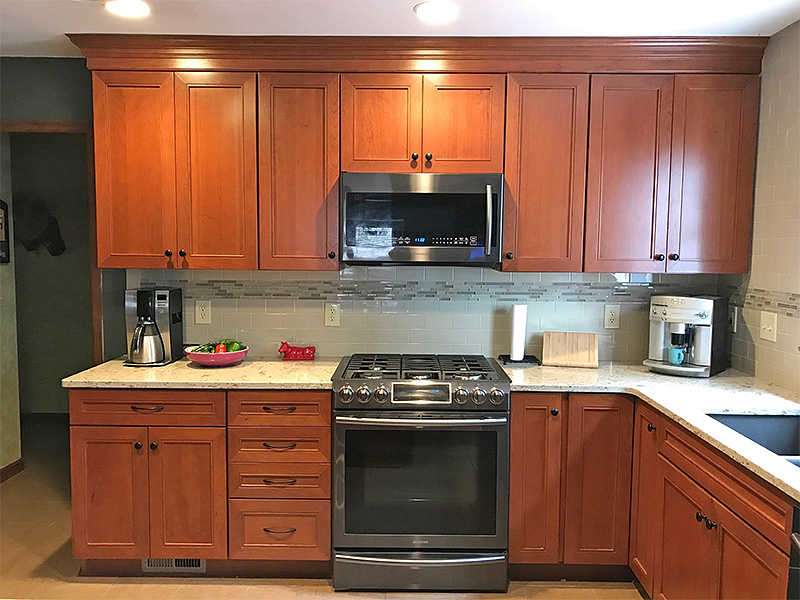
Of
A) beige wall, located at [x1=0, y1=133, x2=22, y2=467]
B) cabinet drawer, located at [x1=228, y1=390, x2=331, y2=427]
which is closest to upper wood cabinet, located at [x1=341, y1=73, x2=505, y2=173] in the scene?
cabinet drawer, located at [x1=228, y1=390, x2=331, y2=427]

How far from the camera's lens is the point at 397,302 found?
3285 mm

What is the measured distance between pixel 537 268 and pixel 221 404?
1.57 meters

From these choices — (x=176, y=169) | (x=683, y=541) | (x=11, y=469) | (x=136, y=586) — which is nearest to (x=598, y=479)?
(x=683, y=541)

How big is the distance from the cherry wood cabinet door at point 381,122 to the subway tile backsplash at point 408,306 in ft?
2.05

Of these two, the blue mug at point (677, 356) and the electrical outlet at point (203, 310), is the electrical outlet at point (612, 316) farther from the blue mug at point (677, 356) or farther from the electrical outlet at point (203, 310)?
the electrical outlet at point (203, 310)

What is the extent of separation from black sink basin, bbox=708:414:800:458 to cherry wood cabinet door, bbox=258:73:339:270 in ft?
5.97

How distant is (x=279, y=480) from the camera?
8.89 ft

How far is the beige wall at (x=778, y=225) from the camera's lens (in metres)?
2.55

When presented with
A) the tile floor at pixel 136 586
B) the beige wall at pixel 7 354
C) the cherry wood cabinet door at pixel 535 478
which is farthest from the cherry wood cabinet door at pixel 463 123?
the beige wall at pixel 7 354

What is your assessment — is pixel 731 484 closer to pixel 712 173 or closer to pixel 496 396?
pixel 496 396

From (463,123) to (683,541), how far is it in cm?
193

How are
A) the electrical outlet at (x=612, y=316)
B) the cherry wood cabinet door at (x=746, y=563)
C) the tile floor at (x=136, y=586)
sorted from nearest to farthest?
the cherry wood cabinet door at (x=746, y=563) → the tile floor at (x=136, y=586) → the electrical outlet at (x=612, y=316)

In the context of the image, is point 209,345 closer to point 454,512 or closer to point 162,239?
point 162,239

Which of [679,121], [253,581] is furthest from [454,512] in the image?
[679,121]
